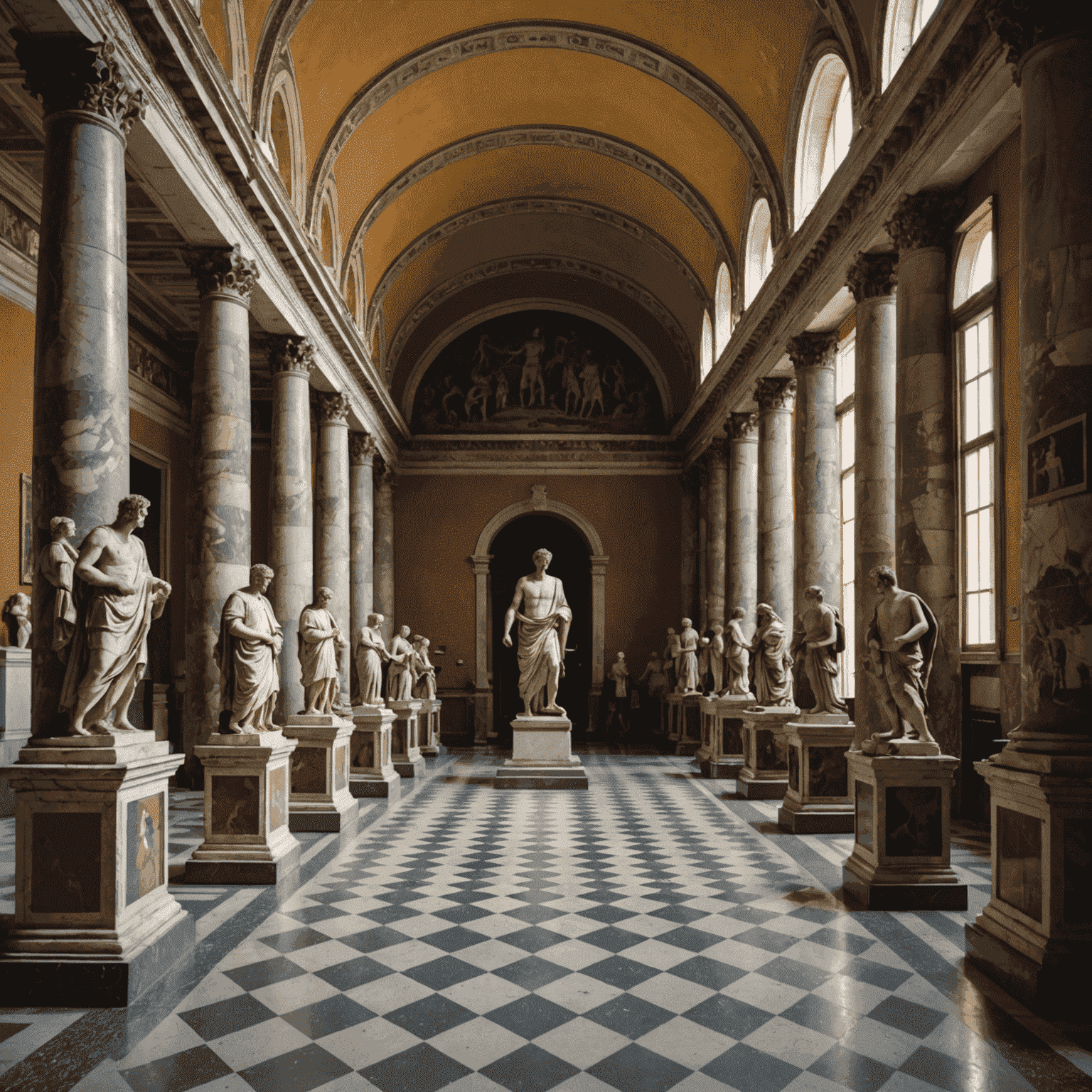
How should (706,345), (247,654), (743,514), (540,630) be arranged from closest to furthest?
(247,654) → (540,630) → (743,514) → (706,345)

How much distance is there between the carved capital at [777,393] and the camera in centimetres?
1548

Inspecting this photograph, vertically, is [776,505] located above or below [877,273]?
below

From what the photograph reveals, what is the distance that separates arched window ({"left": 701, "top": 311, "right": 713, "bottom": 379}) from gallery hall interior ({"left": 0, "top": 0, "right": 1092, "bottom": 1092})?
0.18 m

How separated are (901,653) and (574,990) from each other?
11.2ft

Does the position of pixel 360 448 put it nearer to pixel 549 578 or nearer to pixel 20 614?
pixel 549 578

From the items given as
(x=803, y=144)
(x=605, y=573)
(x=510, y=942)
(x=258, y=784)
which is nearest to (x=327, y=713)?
(x=258, y=784)

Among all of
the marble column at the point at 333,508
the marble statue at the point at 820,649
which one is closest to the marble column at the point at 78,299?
the marble statue at the point at 820,649

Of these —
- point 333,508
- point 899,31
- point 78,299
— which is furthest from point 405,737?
point 899,31

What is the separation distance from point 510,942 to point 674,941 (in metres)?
1.04

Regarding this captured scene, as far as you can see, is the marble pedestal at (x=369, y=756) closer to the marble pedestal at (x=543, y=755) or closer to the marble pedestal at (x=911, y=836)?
the marble pedestal at (x=543, y=755)

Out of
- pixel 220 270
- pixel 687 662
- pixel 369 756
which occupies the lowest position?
pixel 369 756

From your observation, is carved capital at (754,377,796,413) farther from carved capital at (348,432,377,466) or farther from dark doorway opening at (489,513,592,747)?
dark doorway opening at (489,513,592,747)

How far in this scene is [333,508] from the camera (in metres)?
15.7

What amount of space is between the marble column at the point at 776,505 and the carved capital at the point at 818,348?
2242mm
